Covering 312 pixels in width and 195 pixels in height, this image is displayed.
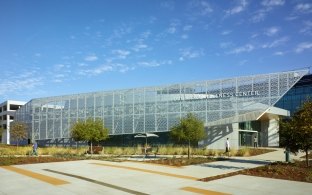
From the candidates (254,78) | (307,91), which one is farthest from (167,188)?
(307,91)

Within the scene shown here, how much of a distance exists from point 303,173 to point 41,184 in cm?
A: 1152

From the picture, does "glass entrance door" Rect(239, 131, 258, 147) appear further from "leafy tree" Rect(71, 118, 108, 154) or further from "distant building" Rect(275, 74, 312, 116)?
"distant building" Rect(275, 74, 312, 116)

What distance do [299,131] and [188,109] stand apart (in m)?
28.8

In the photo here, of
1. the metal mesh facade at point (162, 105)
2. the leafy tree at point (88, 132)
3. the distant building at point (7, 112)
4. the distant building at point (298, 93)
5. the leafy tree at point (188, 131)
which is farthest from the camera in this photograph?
the distant building at point (7, 112)

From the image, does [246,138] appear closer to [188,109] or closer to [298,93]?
[188,109]

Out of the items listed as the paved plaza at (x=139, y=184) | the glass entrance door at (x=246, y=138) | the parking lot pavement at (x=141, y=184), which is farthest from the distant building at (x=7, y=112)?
the parking lot pavement at (x=141, y=184)

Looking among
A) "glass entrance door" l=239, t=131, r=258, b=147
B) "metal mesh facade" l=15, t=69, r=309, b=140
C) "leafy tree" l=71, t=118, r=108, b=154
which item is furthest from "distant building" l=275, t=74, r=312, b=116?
"leafy tree" l=71, t=118, r=108, b=154

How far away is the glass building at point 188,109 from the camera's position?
42.2 m

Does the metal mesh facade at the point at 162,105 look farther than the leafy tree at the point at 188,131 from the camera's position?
Yes

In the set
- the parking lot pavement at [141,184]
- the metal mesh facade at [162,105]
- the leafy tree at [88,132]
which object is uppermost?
the metal mesh facade at [162,105]

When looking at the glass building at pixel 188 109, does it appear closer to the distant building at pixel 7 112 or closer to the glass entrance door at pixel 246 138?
the glass entrance door at pixel 246 138

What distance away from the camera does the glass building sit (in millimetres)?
42188

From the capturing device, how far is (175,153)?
33406 mm

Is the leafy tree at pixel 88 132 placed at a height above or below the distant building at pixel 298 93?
below
